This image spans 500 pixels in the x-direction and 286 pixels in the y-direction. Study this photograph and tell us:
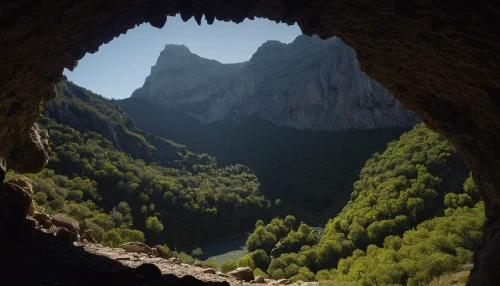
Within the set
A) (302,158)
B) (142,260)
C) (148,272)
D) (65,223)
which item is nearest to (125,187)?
(65,223)

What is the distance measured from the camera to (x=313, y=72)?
176 meters

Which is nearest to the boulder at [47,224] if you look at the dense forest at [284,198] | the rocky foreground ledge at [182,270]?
the rocky foreground ledge at [182,270]

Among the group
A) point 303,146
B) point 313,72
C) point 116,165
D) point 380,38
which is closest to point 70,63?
point 380,38

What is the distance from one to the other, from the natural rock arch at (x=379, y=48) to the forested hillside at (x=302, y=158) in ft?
303

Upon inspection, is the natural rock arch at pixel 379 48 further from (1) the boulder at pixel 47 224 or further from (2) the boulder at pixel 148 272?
(2) the boulder at pixel 148 272

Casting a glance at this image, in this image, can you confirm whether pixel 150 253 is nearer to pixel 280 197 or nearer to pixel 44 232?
pixel 44 232

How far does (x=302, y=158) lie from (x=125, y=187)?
84.2 metres

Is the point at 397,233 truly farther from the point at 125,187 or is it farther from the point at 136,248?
the point at 125,187

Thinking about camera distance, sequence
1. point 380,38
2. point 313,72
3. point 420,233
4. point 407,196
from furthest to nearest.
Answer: point 313,72 → point 407,196 → point 420,233 → point 380,38

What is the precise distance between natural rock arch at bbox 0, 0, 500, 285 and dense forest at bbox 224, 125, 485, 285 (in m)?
17.9

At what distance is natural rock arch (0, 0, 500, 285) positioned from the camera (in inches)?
243

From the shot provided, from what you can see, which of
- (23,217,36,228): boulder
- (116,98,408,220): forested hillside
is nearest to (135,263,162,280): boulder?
(23,217,36,228): boulder

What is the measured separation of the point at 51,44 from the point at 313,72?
17836 cm

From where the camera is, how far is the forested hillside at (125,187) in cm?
6353
